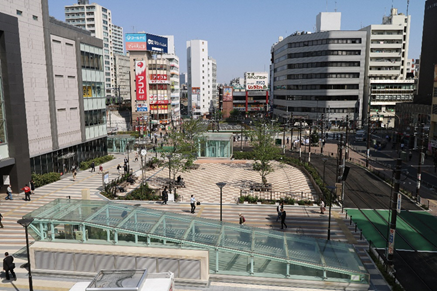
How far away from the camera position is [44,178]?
3341 centimetres

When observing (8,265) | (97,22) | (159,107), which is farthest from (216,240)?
(97,22)

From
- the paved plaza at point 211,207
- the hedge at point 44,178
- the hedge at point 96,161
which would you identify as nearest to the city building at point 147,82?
the hedge at point 96,161

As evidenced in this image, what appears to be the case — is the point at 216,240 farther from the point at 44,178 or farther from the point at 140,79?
the point at 140,79

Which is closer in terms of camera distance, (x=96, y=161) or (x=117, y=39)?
(x=96, y=161)

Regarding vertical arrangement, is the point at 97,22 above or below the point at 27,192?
above

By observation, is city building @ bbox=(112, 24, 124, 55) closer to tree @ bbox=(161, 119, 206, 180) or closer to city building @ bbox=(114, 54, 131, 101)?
city building @ bbox=(114, 54, 131, 101)

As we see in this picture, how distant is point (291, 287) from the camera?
14.0m

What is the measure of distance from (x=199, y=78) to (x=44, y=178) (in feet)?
387

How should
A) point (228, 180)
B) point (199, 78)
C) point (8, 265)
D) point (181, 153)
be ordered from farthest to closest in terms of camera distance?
1. point (199, 78)
2. point (228, 180)
3. point (181, 153)
4. point (8, 265)

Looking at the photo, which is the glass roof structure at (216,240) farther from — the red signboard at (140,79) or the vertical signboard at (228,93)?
the vertical signboard at (228,93)

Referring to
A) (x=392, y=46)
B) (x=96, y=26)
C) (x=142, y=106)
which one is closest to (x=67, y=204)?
(x=142, y=106)

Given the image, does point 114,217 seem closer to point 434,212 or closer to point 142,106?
point 434,212

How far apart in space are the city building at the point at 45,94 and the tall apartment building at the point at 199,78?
319 feet

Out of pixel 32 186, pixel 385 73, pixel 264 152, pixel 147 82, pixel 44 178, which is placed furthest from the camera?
pixel 385 73
